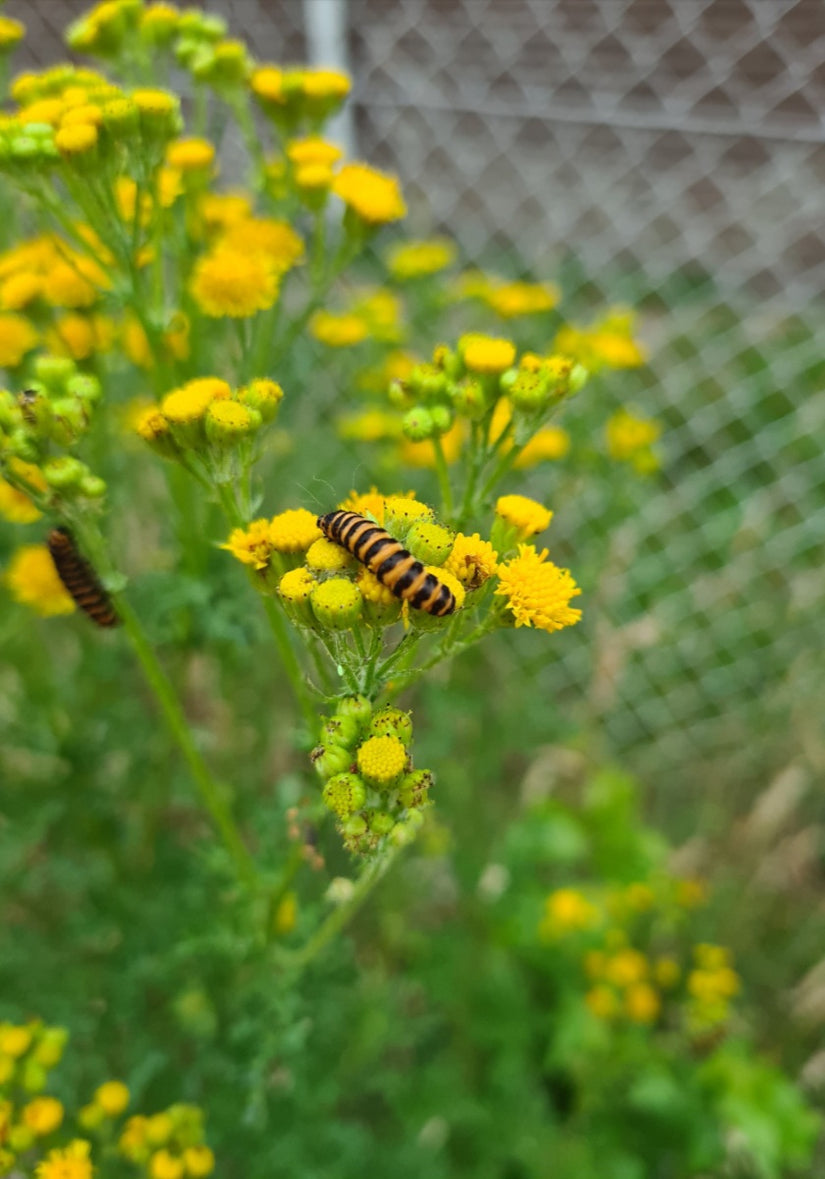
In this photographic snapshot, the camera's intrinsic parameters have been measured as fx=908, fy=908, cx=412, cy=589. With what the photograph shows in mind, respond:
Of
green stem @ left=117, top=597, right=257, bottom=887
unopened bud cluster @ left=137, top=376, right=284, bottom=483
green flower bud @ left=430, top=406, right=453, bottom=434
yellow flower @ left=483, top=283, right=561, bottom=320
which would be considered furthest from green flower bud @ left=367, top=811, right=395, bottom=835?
yellow flower @ left=483, top=283, right=561, bottom=320

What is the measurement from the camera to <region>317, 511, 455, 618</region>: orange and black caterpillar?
55.0 inches

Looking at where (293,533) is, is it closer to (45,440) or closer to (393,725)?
(393,725)

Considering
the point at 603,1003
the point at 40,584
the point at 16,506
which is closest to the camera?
the point at 16,506

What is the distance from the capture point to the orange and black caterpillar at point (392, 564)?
1396 millimetres

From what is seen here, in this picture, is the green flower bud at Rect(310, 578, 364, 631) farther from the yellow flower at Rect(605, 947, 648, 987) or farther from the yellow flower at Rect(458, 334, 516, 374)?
the yellow flower at Rect(605, 947, 648, 987)

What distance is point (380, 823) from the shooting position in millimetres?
→ 1501

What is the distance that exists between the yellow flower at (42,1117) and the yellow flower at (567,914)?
7.28 ft

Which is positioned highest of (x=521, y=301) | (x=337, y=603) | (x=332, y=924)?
(x=521, y=301)

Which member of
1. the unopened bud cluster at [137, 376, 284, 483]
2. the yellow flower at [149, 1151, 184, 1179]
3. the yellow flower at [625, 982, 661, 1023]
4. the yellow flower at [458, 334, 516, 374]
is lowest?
the yellow flower at [625, 982, 661, 1023]

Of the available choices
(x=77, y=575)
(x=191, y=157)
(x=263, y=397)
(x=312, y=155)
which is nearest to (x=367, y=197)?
(x=312, y=155)

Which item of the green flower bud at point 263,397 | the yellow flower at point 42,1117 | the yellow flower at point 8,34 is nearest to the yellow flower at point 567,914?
the yellow flower at point 42,1117

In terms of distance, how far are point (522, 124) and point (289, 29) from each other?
170cm

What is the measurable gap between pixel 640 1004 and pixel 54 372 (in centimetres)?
317

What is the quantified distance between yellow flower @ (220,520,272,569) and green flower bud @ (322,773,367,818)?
1.33 ft
